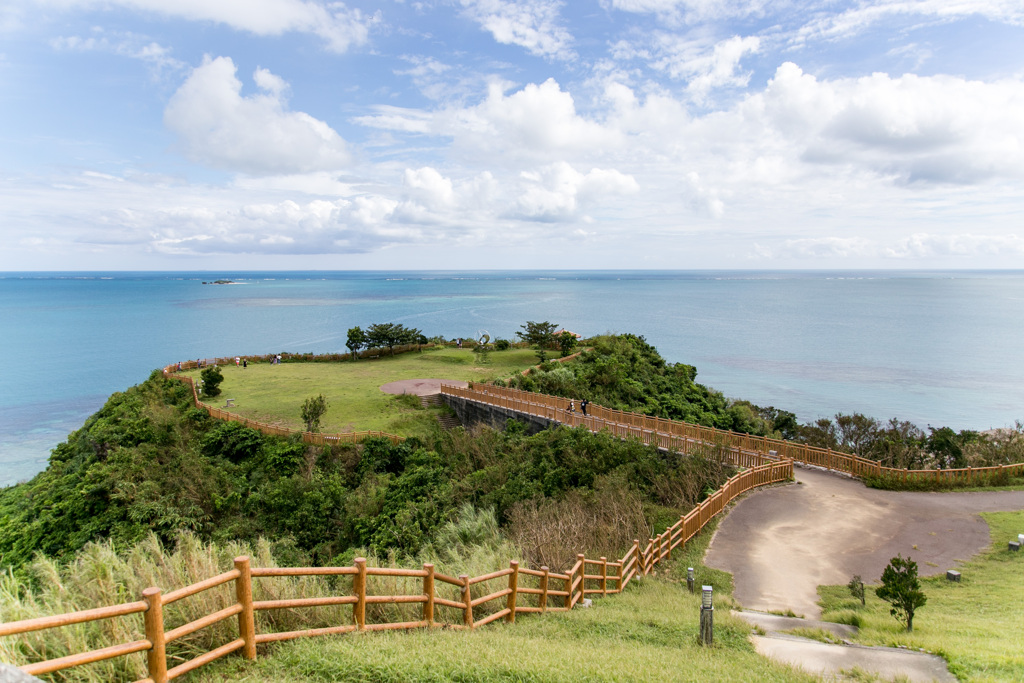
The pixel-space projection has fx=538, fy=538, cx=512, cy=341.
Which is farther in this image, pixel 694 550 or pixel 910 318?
pixel 910 318

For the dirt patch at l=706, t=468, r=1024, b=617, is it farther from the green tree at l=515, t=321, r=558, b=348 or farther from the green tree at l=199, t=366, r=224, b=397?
the green tree at l=199, t=366, r=224, b=397

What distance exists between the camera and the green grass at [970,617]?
6570 mm

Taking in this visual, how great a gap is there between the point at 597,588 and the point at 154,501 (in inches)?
645

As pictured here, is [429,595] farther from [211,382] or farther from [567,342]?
[567,342]

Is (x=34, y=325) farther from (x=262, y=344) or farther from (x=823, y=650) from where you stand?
(x=823, y=650)

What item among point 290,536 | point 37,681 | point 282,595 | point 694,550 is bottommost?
point 290,536

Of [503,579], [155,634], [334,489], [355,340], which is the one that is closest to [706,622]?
[503,579]

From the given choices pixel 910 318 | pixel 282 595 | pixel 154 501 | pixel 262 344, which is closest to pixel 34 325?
pixel 262 344

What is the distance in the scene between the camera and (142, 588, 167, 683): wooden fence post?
12.6 feet

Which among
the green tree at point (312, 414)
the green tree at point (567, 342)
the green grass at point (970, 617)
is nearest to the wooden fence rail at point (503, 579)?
the green tree at point (312, 414)

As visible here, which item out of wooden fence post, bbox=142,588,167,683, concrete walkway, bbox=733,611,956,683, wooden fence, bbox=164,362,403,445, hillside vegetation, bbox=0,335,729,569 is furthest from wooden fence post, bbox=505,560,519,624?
wooden fence, bbox=164,362,403,445

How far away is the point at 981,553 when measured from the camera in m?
11.7

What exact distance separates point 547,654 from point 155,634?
3.71 m

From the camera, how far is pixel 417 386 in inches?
1201
